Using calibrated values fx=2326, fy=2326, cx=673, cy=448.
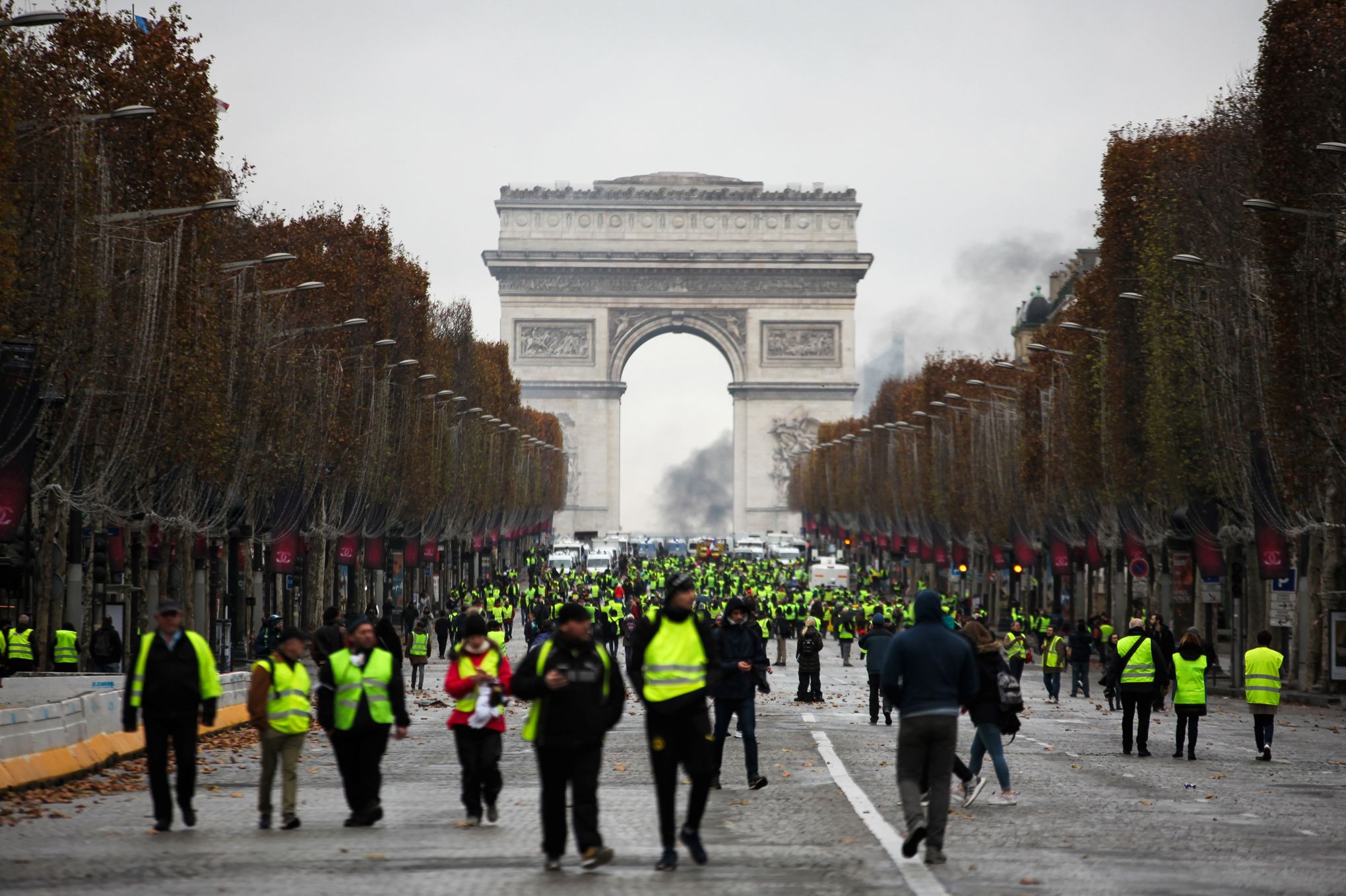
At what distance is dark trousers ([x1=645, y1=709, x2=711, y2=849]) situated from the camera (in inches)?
514

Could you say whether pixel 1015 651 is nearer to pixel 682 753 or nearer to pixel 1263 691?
pixel 1263 691

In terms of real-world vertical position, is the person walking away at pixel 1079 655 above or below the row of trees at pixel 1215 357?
below

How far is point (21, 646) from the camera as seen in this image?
33.8 m

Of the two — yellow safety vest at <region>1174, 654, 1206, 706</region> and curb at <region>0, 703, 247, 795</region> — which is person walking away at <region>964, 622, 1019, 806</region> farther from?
curb at <region>0, 703, 247, 795</region>

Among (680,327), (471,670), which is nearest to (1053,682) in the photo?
(471,670)

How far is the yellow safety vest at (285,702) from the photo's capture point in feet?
51.9

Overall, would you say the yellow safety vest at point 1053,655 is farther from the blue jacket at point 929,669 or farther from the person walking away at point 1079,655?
the blue jacket at point 929,669

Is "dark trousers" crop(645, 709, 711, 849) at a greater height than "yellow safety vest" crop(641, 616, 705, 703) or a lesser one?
lesser

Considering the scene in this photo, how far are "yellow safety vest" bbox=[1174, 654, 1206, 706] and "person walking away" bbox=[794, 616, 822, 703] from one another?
11.3 m

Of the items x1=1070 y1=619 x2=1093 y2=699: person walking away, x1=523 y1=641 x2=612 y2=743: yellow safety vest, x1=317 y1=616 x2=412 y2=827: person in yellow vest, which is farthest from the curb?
x1=1070 y1=619 x2=1093 y2=699: person walking away

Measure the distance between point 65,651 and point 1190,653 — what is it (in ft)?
55.6

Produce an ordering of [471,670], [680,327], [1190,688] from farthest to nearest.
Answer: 1. [680,327]
2. [1190,688]
3. [471,670]

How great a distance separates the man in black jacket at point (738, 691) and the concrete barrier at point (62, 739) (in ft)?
13.3

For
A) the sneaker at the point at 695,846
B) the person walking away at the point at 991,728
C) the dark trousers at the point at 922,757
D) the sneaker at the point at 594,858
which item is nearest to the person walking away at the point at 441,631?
the person walking away at the point at 991,728
